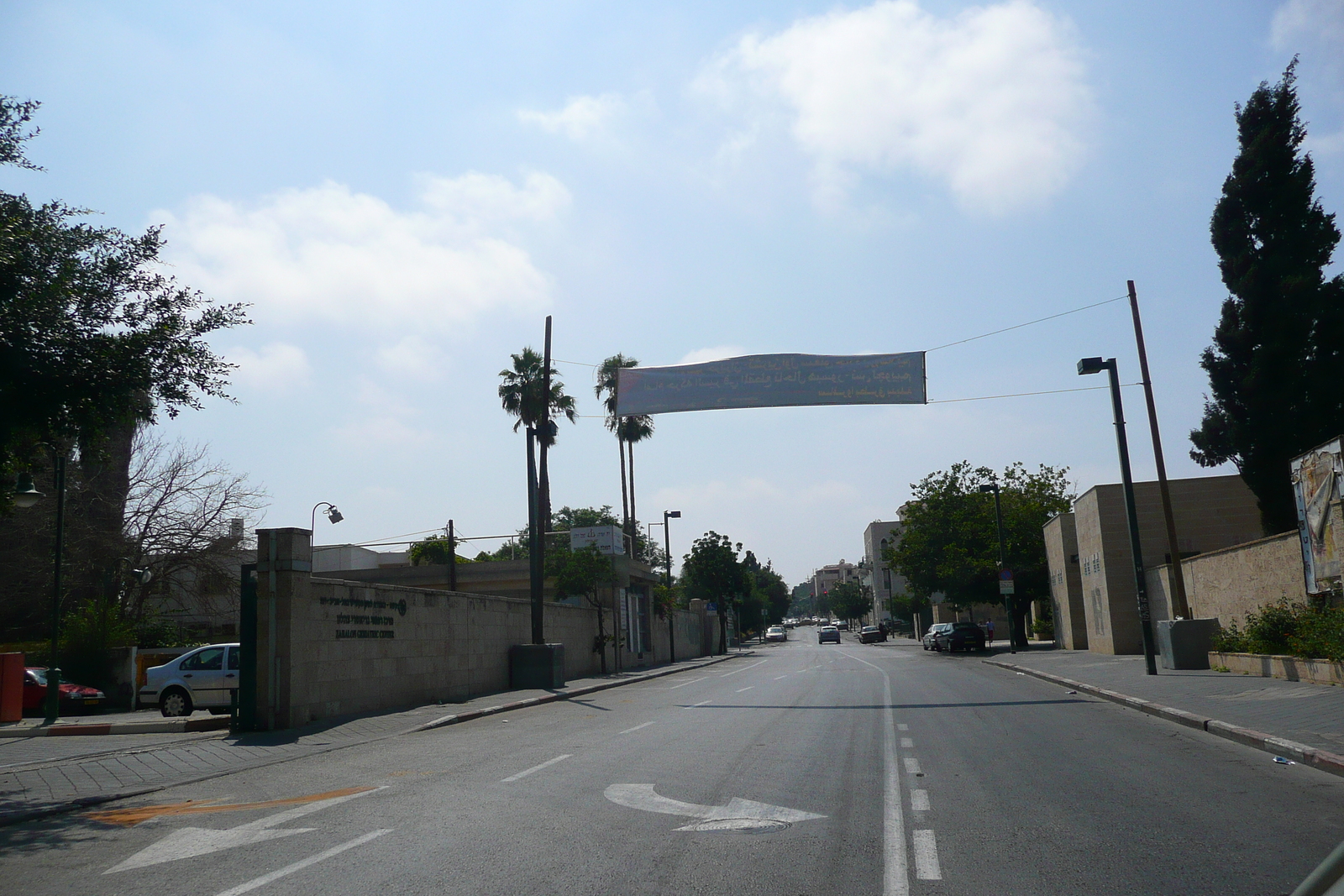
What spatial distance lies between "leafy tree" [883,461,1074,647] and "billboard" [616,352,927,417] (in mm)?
32161

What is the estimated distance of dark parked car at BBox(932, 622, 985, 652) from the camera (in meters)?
46.9

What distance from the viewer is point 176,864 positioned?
6.61 metres

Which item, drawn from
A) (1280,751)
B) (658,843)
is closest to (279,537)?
(658,843)

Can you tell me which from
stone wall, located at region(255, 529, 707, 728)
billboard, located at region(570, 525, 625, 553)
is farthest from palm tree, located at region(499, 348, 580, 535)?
stone wall, located at region(255, 529, 707, 728)

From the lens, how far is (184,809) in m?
8.93

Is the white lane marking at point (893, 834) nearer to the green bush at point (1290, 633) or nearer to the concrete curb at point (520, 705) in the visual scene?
the concrete curb at point (520, 705)

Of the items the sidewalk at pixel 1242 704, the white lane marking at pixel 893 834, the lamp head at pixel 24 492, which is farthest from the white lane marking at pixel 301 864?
the lamp head at pixel 24 492

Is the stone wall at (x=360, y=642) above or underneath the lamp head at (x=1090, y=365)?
underneath

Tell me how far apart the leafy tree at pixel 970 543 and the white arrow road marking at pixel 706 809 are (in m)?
43.7

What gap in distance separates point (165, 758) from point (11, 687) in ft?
34.7

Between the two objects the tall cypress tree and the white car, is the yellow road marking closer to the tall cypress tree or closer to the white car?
the white car

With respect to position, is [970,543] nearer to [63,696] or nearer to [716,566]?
[716,566]

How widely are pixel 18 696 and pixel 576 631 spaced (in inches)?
696

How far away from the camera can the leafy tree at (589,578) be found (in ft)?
121
